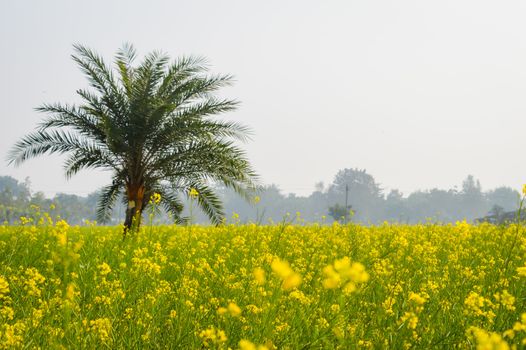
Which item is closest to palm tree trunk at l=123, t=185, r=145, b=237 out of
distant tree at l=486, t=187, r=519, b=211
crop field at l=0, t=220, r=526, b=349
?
crop field at l=0, t=220, r=526, b=349

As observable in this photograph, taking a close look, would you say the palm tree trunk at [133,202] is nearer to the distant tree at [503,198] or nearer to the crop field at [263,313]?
the crop field at [263,313]

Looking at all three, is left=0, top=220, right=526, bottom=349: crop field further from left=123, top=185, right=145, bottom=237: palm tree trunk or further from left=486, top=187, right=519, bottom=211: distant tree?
left=486, top=187, right=519, bottom=211: distant tree

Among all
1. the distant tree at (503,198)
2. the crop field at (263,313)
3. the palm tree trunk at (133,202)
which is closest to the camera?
the crop field at (263,313)

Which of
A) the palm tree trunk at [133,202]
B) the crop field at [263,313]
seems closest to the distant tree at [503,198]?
the palm tree trunk at [133,202]

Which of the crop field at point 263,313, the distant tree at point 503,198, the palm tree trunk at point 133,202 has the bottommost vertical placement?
the crop field at point 263,313

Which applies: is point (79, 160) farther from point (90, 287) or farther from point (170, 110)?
point (90, 287)

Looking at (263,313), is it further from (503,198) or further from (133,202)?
(503,198)

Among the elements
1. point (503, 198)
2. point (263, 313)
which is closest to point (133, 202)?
point (263, 313)

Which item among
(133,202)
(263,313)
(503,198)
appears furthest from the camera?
(503,198)

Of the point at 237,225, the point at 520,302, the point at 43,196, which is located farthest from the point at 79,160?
the point at 43,196

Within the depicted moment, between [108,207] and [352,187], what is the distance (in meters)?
118

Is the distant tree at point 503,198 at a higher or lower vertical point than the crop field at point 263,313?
higher

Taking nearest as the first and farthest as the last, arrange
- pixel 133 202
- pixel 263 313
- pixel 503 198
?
pixel 263 313 < pixel 133 202 < pixel 503 198

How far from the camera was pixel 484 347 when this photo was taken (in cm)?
155
